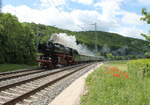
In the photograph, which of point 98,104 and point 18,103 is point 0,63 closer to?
point 18,103

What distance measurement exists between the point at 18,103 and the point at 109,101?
11.2 feet

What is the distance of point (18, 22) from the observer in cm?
3856

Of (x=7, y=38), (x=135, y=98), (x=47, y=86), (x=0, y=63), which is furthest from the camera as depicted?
(x=7, y=38)

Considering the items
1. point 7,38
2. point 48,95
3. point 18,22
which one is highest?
point 18,22

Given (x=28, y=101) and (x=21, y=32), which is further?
(x=21, y=32)

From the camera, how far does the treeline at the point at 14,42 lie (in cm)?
3247

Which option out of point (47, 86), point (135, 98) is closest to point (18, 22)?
point (47, 86)

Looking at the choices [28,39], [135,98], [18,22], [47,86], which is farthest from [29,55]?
[135,98]

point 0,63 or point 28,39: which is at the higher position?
point 28,39

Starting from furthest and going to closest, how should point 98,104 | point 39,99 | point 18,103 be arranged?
point 39,99, point 18,103, point 98,104

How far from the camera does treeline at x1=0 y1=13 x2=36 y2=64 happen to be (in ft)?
107

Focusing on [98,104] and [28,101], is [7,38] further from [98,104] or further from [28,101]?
[98,104]

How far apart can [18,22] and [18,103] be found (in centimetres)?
3181

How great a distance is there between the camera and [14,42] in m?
34.8
